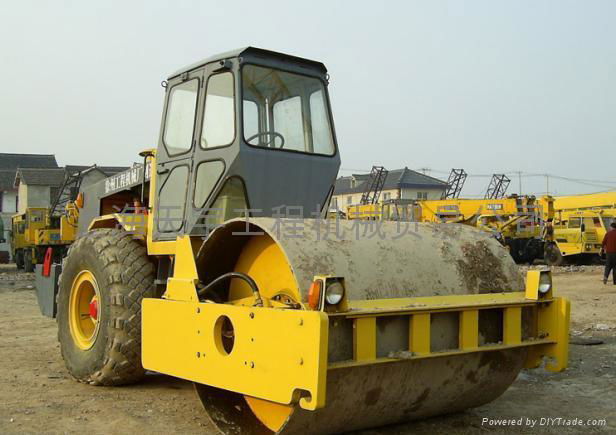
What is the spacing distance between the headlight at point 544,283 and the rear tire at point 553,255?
22310 millimetres

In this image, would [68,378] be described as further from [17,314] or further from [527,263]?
[527,263]

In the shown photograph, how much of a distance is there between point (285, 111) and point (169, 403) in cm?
250

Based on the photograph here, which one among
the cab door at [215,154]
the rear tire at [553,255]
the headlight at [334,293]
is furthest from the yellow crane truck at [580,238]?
the headlight at [334,293]

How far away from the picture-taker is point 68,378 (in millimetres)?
6207

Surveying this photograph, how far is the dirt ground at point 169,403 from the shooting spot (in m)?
4.73

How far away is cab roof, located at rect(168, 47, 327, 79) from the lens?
5301 millimetres

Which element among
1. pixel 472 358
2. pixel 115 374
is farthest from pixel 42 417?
pixel 472 358

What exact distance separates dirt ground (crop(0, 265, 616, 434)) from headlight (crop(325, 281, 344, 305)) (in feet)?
4.35

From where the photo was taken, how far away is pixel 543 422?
16.0 feet

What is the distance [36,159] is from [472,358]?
60.1m

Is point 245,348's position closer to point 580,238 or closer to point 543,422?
point 543,422

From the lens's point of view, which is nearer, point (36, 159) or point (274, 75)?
point (274, 75)

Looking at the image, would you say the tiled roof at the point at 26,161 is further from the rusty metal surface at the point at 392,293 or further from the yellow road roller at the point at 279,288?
the rusty metal surface at the point at 392,293

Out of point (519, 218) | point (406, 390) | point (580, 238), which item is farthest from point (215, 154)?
point (519, 218)
